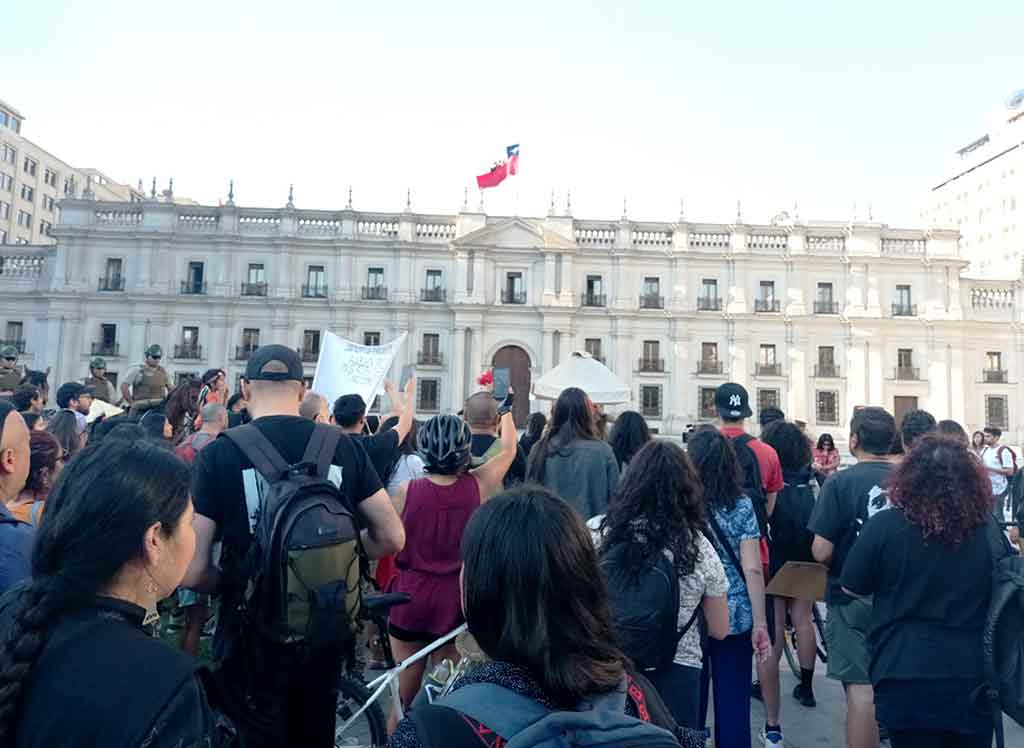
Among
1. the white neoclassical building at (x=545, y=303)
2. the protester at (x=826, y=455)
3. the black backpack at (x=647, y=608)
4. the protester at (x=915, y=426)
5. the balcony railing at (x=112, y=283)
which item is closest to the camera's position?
the black backpack at (x=647, y=608)

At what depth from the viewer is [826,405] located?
35.8 m

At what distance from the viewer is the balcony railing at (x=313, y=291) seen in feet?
120

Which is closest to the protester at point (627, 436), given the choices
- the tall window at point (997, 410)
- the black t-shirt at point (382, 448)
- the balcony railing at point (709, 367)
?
the black t-shirt at point (382, 448)

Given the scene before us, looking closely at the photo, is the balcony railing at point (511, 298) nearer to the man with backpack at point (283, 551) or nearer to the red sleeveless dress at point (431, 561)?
the red sleeveless dress at point (431, 561)

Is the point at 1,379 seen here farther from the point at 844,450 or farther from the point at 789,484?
the point at 844,450

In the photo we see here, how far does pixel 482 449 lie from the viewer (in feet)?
18.0

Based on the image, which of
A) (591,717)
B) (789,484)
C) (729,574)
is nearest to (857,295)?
(789,484)

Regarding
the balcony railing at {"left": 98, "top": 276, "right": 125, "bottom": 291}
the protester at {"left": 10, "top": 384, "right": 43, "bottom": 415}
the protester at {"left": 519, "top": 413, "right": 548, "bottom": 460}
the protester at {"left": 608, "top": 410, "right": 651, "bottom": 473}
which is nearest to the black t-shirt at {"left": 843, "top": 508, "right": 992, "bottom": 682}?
the protester at {"left": 608, "top": 410, "right": 651, "bottom": 473}

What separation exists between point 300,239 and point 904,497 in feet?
119

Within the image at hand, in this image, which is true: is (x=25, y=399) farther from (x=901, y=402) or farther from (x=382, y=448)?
(x=901, y=402)

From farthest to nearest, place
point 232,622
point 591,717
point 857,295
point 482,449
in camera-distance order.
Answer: point 857,295 → point 482,449 → point 232,622 → point 591,717

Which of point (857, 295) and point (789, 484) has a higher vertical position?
point (857, 295)

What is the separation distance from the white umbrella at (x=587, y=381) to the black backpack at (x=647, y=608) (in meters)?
5.86

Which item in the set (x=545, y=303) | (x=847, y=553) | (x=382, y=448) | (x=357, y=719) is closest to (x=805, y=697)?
(x=847, y=553)
